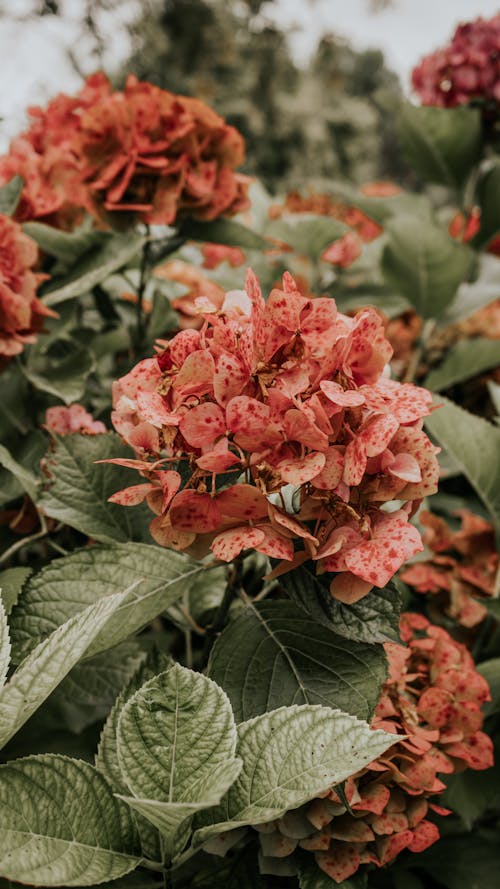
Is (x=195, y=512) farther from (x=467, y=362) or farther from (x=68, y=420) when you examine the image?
(x=467, y=362)

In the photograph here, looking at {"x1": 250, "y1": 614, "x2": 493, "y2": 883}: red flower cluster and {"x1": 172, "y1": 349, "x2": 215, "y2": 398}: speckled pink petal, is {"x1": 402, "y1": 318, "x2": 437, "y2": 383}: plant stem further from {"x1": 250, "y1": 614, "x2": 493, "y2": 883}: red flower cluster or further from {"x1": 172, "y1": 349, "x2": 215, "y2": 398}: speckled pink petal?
{"x1": 172, "y1": 349, "x2": 215, "y2": 398}: speckled pink petal

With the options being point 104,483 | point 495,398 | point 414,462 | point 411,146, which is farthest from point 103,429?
point 411,146

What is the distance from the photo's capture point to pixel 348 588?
0.54 meters

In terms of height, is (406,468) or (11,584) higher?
(406,468)

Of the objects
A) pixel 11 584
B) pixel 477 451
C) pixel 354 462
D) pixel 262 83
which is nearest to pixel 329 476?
pixel 354 462

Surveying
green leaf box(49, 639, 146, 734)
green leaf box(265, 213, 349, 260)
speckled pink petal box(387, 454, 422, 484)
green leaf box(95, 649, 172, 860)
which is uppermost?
green leaf box(265, 213, 349, 260)

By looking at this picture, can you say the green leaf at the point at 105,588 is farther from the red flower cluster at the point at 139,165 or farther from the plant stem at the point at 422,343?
the plant stem at the point at 422,343

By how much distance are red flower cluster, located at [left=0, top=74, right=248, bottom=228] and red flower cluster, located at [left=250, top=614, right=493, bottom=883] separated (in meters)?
0.61

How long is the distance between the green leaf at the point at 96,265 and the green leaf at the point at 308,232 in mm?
365

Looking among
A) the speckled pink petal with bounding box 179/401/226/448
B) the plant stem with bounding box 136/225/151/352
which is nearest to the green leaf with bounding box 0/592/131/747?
the speckled pink petal with bounding box 179/401/226/448

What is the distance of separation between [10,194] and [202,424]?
1.81 feet

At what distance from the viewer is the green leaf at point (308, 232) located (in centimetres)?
116

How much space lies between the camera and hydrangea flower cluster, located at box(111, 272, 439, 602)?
51 centimetres

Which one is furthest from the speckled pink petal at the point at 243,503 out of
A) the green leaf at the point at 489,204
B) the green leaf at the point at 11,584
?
the green leaf at the point at 489,204
